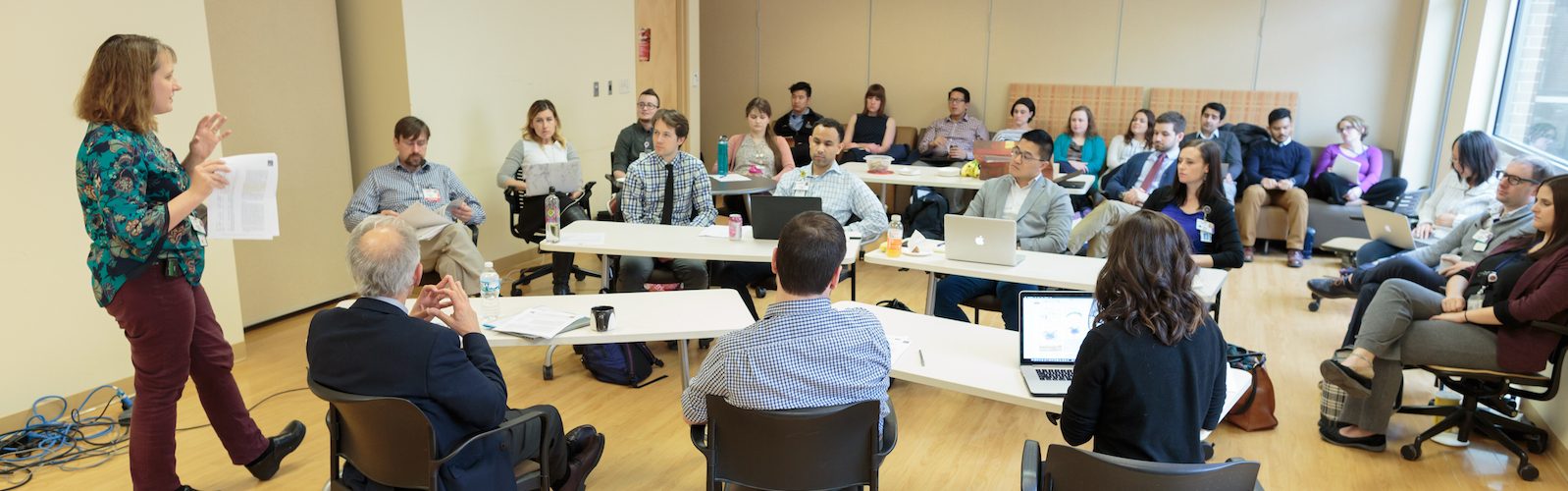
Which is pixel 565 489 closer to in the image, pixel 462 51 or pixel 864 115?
pixel 462 51

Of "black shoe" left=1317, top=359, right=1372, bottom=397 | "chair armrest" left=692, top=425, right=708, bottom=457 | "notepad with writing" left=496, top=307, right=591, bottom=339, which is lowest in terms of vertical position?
"black shoe" left=1317, top=359, right=1372, bottom=397

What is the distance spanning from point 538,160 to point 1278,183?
584cm

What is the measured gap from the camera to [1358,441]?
3930 mm

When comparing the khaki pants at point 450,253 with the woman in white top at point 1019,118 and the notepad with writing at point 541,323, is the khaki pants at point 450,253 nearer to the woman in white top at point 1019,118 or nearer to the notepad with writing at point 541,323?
the notepad with writing at point 541,323

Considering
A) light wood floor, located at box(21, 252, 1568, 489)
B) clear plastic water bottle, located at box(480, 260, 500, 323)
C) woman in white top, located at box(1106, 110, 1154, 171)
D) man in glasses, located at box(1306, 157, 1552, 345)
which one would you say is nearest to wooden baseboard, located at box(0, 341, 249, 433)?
light wood floor, located at box(21, 252, 1568, 489)

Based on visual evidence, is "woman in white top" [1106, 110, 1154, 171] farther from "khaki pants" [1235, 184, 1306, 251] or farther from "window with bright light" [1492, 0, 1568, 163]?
"window with bright light" [1492, 0, 1568, 163]

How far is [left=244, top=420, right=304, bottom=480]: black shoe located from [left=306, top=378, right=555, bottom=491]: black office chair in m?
1.17

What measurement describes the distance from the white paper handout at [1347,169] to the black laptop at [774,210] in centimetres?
541

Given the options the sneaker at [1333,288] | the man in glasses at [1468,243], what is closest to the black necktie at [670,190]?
the man in glasses at [1468,243]

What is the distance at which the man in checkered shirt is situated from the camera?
7.45ft

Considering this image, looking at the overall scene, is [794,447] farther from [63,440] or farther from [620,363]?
[63,440]

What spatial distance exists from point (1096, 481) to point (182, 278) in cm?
283

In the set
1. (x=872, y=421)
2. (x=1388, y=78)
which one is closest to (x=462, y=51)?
(x=872, y=421)

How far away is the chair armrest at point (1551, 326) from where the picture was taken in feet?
11.3
